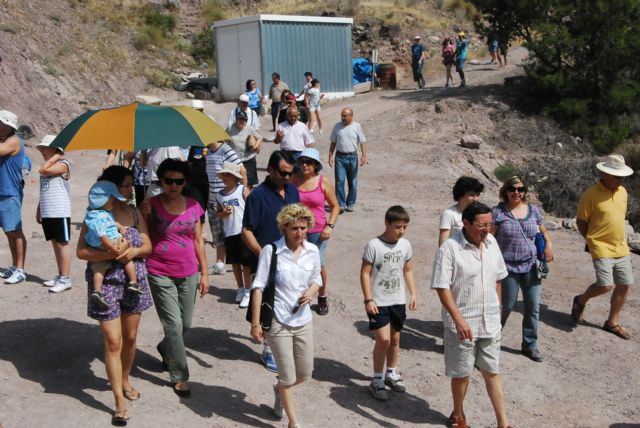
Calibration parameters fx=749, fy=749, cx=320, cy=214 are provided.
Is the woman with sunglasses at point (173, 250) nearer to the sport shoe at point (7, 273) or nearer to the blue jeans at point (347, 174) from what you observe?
the sport shoe at point (7, 273)

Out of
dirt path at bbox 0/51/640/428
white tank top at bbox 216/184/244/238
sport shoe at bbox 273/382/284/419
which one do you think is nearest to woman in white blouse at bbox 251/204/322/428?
sport shoe at bbox 273/382/284/419

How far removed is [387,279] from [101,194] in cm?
236

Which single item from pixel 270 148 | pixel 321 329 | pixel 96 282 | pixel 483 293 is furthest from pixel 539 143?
pixel 96 282

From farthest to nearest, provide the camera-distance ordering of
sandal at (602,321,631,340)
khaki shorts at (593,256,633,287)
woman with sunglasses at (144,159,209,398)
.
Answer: sandal at (602,321,631,340) < khaki shorts at (593,256,633,287) < woman with sunglasses at (144,159,209,398)

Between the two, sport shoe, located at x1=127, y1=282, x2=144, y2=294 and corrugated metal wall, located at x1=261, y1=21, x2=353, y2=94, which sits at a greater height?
corrugated metal wall, located at x1=261, y1=21, x2=353, y2=94

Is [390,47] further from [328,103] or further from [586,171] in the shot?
[586,171]

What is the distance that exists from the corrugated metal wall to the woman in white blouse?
2031 cm

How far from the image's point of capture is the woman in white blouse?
17.4ft

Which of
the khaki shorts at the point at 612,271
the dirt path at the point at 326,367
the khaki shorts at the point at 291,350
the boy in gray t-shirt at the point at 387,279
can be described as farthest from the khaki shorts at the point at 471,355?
the khaki shorts at the point at 612,271

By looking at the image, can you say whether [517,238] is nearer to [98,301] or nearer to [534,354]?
[534,354]

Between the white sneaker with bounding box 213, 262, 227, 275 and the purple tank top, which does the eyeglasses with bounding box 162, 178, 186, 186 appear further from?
the white sneaker with bounding box 213, 262, 227, 275

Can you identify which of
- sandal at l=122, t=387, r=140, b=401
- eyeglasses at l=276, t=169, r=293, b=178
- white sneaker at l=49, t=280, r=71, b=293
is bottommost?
sandal at l=122, t=387, r=140, b=401

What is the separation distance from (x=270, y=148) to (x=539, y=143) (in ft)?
24.3

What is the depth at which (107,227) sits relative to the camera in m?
5.30
